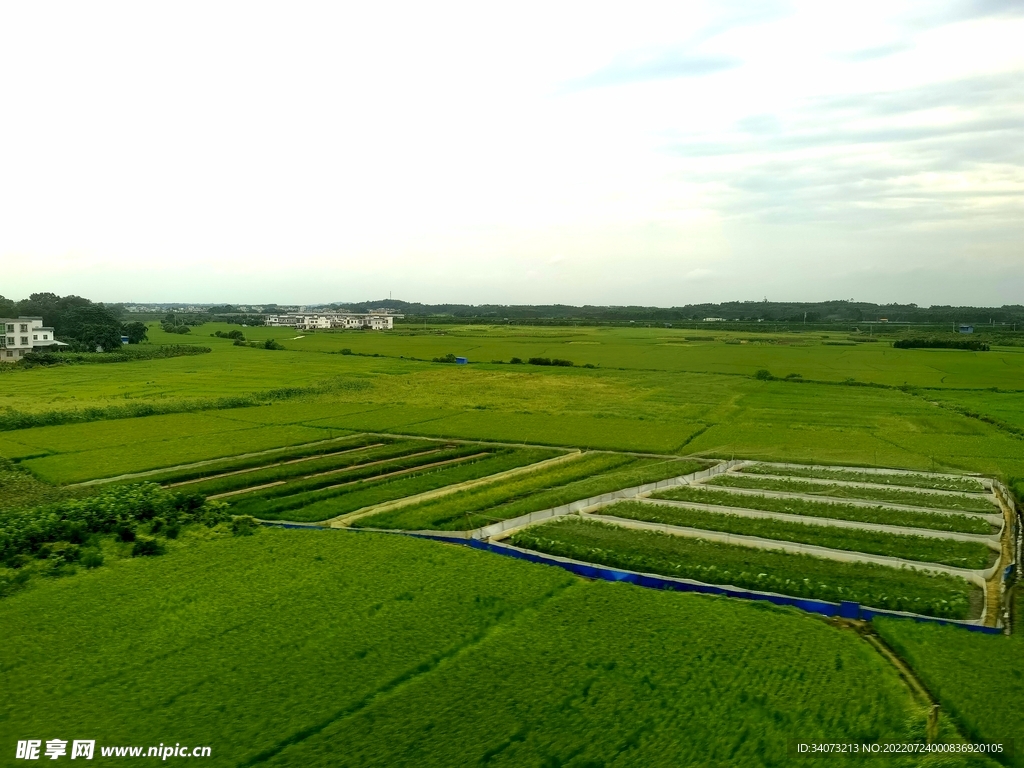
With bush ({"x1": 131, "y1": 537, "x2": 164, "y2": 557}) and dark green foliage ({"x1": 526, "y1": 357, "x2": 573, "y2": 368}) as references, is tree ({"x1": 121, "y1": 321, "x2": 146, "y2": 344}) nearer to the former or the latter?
dark green foliage ({"x1": 526, "y1": 357, "x2": 573, "y2": 368})

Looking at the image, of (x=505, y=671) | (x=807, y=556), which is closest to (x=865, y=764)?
(x=505, y=671)

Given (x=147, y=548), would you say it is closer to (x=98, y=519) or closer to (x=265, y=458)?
(x=98, y=519)

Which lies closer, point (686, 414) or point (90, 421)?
point (90, 421)

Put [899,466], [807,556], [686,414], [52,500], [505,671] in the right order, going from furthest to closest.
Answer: [686,414], [899,466], [52,500], [807,556], [505,671]

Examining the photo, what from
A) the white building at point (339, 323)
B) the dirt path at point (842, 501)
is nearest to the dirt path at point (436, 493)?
the dirt path at point (842, 501)

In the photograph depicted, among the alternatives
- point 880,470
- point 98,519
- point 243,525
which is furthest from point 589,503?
point 98,519

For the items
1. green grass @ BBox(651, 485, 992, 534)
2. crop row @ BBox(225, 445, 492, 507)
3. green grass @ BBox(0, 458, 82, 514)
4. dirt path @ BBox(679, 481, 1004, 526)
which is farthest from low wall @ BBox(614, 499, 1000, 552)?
green grass @ BBox(0, 458, 82, 514)

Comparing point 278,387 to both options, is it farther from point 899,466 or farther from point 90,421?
point 899,466
